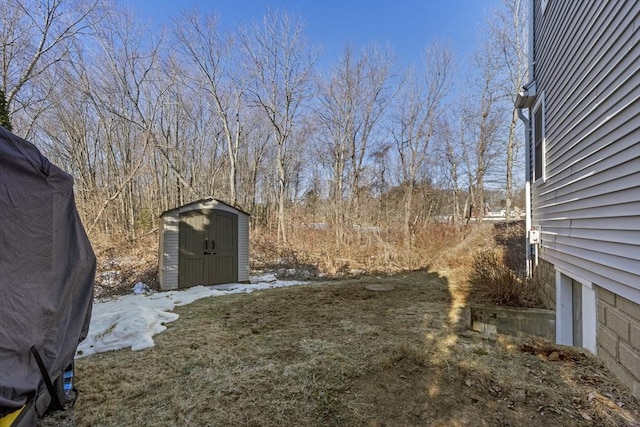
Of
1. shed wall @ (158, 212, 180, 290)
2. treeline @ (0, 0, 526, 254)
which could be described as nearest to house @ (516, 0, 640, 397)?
shed wall @ (158, 212, 180, 290)

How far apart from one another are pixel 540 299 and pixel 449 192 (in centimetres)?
1497

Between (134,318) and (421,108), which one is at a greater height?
(421,108)

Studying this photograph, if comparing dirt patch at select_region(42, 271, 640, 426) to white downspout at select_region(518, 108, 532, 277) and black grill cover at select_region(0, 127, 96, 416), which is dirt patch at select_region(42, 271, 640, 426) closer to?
black grill cover at select_region(0, 127, 96, 416)

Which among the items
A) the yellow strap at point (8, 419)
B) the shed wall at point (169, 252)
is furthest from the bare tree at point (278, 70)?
→ the yellow strap at point (8, 419)

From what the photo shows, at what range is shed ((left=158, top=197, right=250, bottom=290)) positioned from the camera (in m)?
6.62

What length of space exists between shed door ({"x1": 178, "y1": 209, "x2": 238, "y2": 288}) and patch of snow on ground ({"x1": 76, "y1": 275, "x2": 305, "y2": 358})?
0.32 meters

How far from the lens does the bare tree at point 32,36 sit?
8766 millimetres

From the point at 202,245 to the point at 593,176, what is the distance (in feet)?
21.7

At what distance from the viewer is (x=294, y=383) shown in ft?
9.00

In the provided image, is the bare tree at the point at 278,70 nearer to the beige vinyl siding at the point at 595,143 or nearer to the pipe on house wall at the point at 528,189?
the pipe on house wall at the point at 528,189

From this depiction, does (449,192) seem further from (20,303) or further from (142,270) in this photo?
(20,303)

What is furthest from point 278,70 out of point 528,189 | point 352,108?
point 528,189

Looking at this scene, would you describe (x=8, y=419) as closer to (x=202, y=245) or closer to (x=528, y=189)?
(x=202, y=245)

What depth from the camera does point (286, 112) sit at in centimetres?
1416
